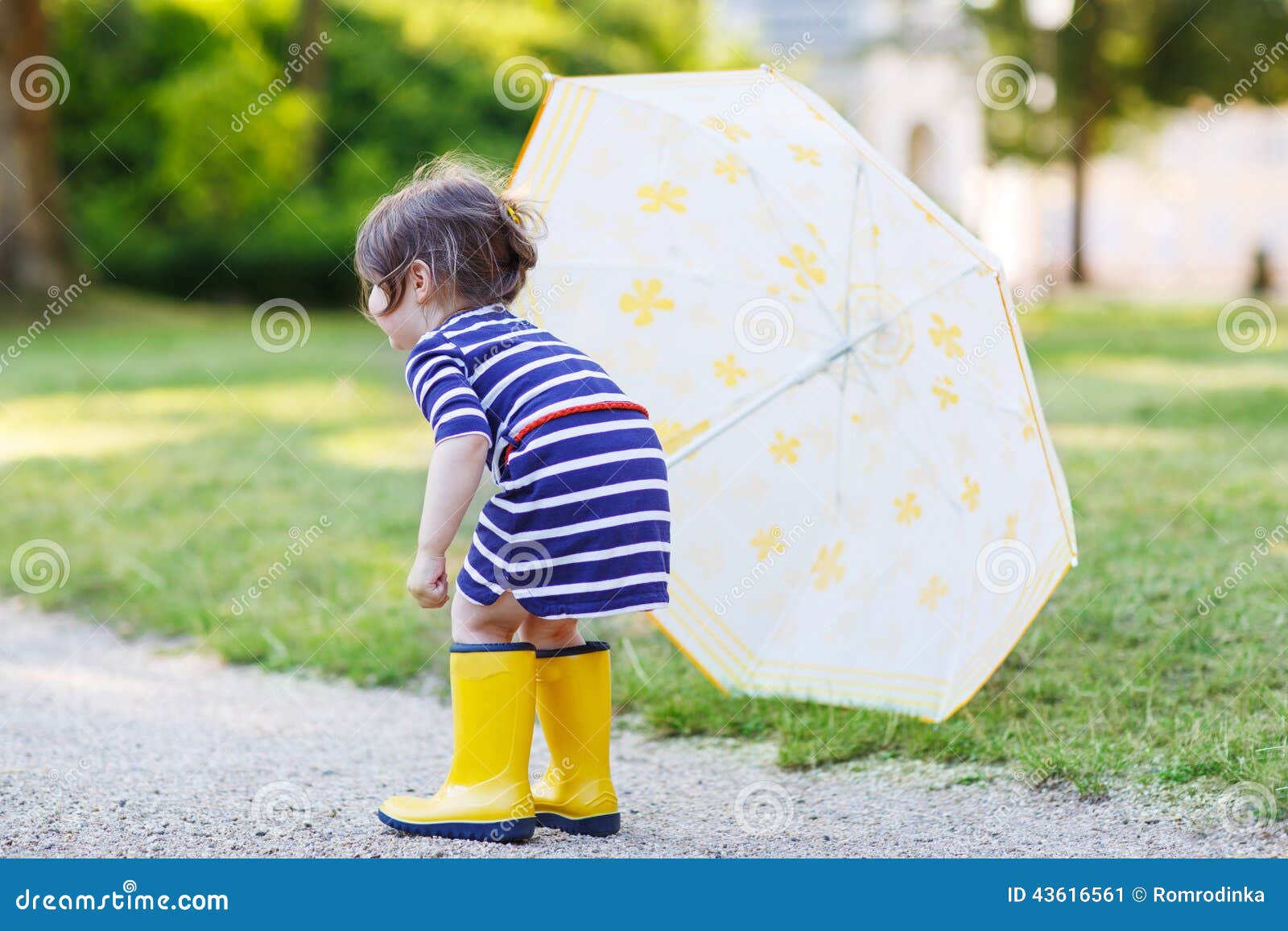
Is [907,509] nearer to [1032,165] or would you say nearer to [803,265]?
[803,265]

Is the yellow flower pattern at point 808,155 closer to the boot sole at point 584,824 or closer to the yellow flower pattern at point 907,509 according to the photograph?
the yellow flower pattern at point 907,509

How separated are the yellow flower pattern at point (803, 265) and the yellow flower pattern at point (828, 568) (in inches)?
24.1

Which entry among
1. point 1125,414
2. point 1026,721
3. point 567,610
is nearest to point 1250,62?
point 1125,414

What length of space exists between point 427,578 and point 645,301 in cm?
96

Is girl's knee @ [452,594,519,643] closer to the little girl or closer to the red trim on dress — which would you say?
the little girl

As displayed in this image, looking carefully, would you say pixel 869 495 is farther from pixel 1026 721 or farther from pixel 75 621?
pixel 75 621

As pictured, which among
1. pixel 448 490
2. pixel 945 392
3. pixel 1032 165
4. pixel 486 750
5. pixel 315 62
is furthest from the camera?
pixel 315 62

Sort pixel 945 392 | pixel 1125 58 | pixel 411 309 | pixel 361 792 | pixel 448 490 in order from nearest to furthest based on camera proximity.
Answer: pixel 448 490 → pixel 411 309 → pixel 361 792 → pixel 945 392 → pixel 1125 58

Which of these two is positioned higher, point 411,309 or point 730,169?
point 730,169

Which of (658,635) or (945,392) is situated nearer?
(945,392)

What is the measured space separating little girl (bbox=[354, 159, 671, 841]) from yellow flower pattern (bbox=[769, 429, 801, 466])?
2.09ft

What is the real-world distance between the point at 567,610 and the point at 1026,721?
4.51 feet

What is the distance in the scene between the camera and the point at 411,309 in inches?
99.5

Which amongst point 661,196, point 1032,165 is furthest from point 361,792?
point 1032,165
